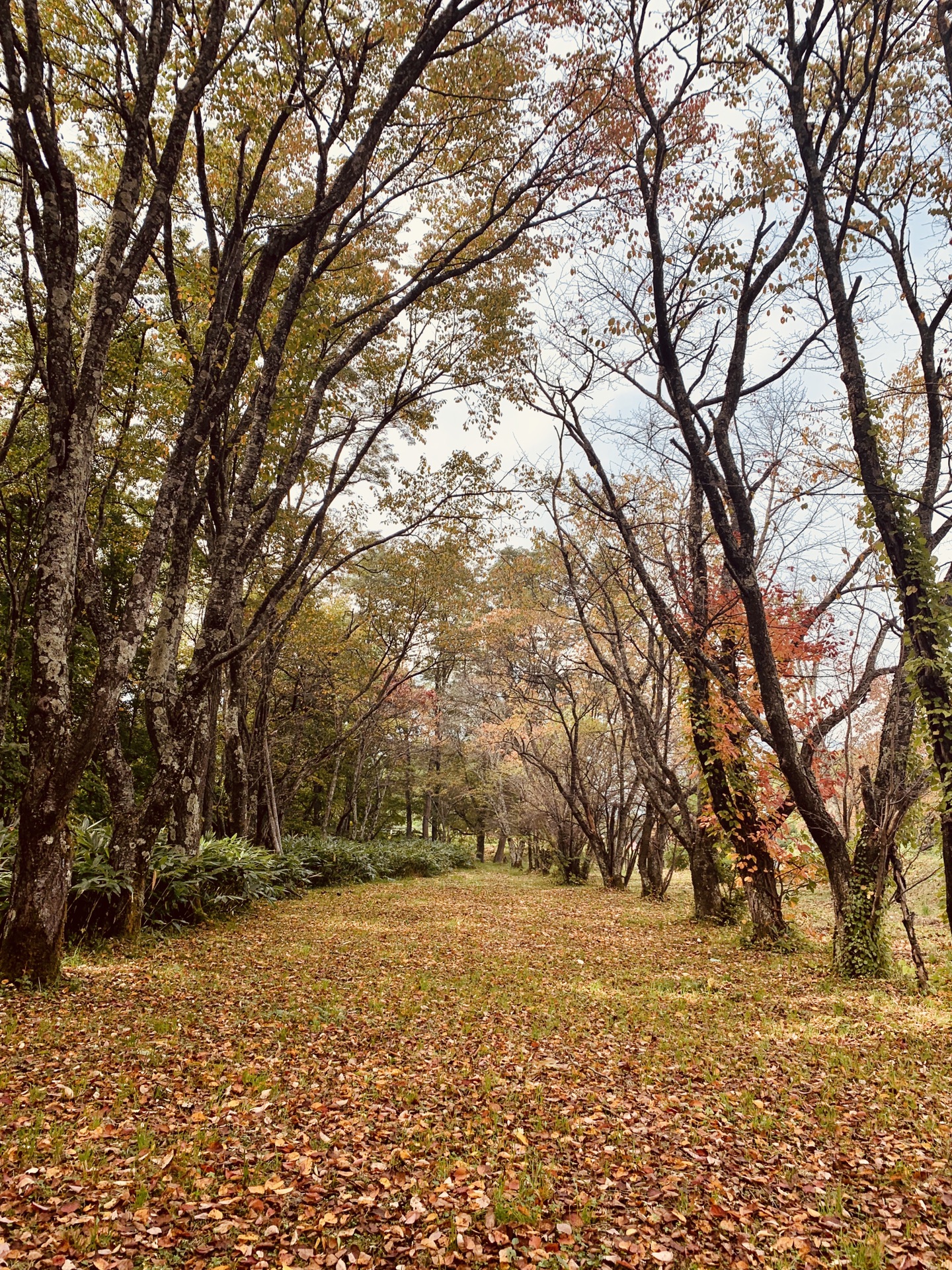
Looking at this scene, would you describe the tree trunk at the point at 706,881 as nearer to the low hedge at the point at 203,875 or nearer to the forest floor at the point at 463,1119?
the forest floor at the point at 463,1119

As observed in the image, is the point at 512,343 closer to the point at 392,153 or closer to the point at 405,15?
the point at 392,153

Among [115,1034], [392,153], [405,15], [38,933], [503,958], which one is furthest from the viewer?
[392,153]

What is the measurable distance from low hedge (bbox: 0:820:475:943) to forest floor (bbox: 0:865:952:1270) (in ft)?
2.36

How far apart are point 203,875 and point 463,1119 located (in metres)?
5.92

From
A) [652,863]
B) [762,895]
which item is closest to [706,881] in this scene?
[762,895]

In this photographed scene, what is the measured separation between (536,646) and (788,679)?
7.22 metres

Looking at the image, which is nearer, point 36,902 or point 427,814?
point 36,902

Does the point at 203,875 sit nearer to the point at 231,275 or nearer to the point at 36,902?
the point at 36,902

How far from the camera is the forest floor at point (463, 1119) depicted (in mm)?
2453

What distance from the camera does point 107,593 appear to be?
14.0m

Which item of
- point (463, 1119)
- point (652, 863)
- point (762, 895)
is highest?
point (762, 895)

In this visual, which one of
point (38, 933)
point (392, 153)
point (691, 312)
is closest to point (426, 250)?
point (392, 153)

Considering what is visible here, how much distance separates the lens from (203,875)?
26.8 ft

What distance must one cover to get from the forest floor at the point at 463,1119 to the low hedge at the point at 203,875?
72 centimetres
